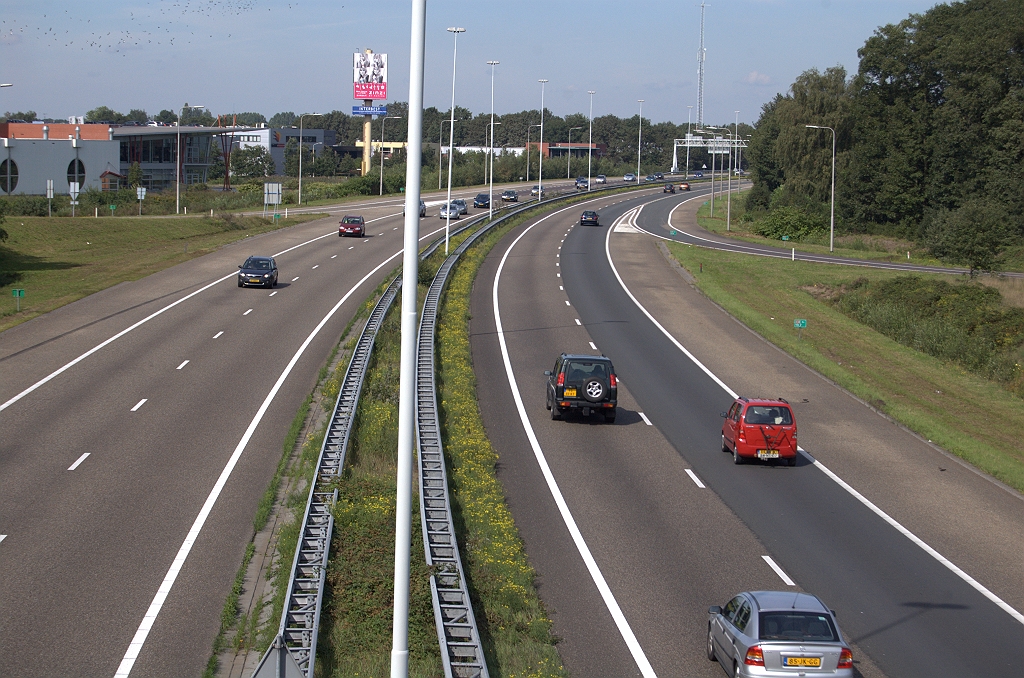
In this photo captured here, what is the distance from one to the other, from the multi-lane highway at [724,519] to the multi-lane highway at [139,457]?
5.90m

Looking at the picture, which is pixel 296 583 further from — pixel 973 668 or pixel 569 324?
pixel 569 324

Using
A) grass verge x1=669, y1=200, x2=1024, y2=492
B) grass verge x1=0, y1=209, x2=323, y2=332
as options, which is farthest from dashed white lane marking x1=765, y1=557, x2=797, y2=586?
grass verge x1=0, y1=209, x2=323, y2=332

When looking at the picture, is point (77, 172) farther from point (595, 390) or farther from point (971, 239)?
point (595, 390)

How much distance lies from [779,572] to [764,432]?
8.01 meters

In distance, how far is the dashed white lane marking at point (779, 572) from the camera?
57.6ft

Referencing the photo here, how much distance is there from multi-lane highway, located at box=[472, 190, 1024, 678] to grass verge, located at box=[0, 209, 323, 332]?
21740 millimetres

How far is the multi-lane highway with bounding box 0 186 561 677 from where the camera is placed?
14.7 metres

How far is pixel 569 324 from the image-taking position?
46.1 m

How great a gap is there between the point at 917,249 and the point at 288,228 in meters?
52.8

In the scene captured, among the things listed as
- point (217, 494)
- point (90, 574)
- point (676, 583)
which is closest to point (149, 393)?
point (217, 494)

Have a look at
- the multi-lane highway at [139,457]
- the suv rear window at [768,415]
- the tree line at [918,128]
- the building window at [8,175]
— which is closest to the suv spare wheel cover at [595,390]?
the suv rear window at [768,415]

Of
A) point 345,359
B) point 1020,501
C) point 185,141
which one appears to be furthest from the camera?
point 185,141

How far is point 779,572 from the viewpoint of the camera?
1809 centimetres

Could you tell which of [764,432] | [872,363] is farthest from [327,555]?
[872,363]
